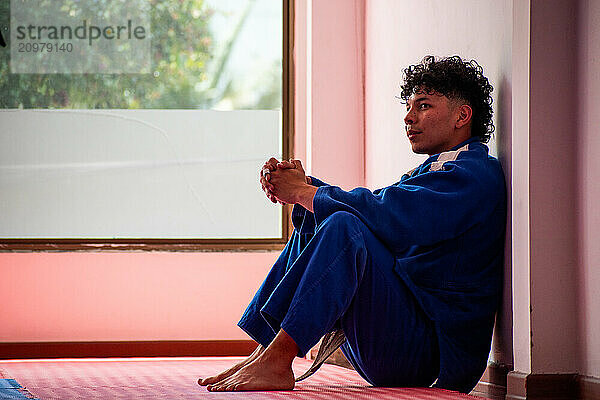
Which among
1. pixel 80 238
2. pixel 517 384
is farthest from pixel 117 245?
pixel 517 384

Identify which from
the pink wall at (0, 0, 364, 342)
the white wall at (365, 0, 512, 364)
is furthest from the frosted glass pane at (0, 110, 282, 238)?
the white wall at (365, 0, 512, 364)

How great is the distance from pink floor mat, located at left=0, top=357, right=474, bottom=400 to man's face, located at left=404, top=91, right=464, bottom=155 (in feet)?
2.39

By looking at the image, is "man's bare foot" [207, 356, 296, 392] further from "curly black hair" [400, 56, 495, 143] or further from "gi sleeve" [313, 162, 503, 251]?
"curly black hair" [400, 56, 495, 143]

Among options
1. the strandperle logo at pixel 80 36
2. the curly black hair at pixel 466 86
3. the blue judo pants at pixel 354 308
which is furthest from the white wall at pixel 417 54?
the strandperle logo at pixel 80 36

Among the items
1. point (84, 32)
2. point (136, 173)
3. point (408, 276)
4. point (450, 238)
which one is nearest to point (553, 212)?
point (450, 238)

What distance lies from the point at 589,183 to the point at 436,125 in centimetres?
61

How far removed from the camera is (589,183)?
2.09m

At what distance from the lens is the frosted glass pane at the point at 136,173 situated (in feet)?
14.0

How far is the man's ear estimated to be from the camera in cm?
258

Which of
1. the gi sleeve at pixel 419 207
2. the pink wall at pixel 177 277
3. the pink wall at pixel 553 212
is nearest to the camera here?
the pink wall at pixel 553 212

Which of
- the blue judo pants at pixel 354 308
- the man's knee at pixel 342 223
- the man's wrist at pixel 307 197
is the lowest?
the blue judo pants at pixel 354 308

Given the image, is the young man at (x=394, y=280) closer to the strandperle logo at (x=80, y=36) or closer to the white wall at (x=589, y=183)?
the white wall at (x=589, y=183)

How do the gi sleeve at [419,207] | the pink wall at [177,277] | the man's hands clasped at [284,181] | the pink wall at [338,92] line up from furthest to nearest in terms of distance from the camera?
the pink wall at [338,92]
the pink wall at [177,277]
the man's hands clasped at [284,181]
the gi sleeve at [419,207]

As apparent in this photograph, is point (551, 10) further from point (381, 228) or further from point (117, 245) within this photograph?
point (117, 245)
